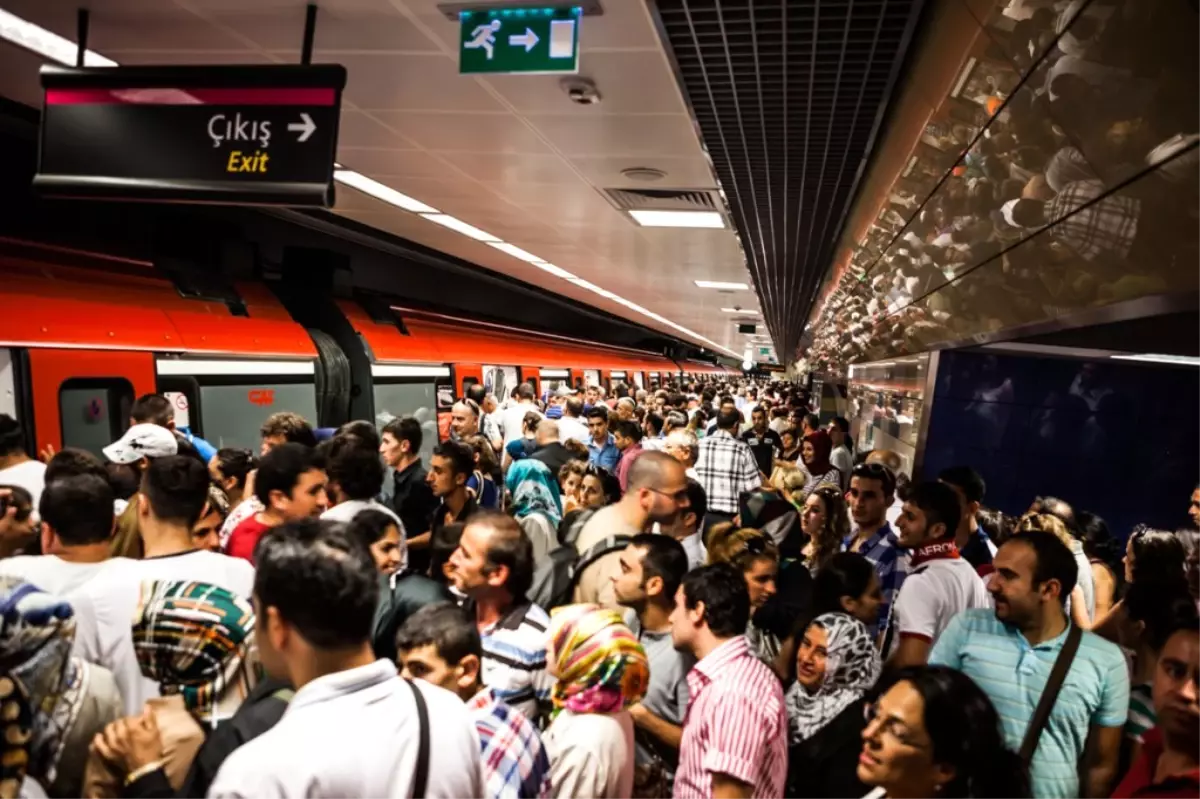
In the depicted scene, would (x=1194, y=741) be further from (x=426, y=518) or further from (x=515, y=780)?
(x=426, y=518)

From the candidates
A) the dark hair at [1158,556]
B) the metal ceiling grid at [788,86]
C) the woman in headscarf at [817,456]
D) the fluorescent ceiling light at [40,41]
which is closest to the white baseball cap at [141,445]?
the fluorescent ceiling light at [40,41]

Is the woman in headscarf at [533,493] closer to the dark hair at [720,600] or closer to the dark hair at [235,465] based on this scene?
the dark hair at [235,465]

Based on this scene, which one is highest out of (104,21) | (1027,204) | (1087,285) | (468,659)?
(104,21)

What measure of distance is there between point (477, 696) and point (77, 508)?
1.45 meters

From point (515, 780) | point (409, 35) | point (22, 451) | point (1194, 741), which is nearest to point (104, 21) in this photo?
point (409, 35)

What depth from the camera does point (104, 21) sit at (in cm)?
411

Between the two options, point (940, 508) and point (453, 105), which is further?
point (453, 105)

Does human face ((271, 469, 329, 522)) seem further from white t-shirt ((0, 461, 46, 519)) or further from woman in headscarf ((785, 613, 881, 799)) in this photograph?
woman in headscarf ((785, 613, 881, 799))

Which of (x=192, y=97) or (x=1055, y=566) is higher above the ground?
(x=192, y=97)

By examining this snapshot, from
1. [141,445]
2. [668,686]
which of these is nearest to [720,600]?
[668,686]

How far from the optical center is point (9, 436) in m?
3.97

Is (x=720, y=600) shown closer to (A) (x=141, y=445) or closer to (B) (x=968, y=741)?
(B) (x=968, y=741)

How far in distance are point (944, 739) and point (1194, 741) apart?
0.63 meters

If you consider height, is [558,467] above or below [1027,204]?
below
